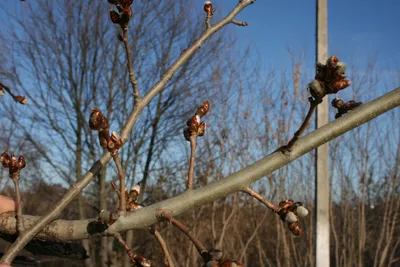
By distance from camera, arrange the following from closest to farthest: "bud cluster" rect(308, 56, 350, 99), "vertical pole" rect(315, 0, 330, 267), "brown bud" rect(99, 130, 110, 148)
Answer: "bud cluster" rect(308, 56, 350, 99), "brown bud" rect(99, 130, 110, 148), "vertical pole" rect(315, 0, 330, 267)

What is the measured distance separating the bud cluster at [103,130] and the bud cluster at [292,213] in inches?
10.7

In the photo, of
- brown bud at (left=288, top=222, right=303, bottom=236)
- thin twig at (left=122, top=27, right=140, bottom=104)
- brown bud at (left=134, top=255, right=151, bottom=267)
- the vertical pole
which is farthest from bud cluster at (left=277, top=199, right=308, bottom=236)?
the vertical pole

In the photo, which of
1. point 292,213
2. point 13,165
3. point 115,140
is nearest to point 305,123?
point 292,213

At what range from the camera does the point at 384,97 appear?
1.99 ft

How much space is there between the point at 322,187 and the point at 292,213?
12.3 feet

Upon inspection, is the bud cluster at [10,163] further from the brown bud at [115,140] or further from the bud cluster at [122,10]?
the bud cluster at [122,10]

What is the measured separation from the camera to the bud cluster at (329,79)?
21.2 inches

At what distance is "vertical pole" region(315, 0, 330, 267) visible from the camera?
4168 millimetres

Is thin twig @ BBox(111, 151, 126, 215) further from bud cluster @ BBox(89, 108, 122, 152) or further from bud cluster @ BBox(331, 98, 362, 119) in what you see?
bud cluster @ BBox(331, 98, 362, 119)

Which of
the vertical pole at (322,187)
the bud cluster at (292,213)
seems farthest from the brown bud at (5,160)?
the vertical pole at (322,187)

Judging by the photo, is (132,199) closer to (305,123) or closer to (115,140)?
(115,140)

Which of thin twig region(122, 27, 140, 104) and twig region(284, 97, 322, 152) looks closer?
twig region(284, 97, 322, 152)

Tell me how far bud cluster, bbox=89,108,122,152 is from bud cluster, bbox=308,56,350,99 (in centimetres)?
30

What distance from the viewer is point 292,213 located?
65 cm
